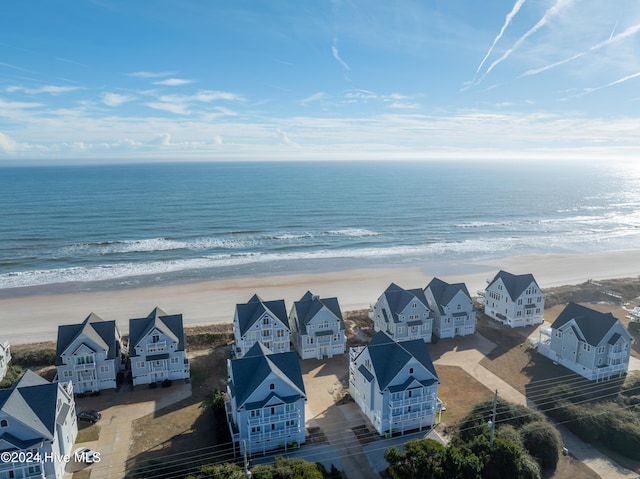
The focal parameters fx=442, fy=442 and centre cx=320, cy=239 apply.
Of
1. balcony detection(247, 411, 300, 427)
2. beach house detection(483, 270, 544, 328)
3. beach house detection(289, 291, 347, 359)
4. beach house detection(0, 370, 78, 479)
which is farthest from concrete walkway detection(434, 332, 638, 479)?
beach house detection(0, 370, 78, 479)

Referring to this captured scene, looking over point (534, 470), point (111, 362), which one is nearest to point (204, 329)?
point (111, 362)

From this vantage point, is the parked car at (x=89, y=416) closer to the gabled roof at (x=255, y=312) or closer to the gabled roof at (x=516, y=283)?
the gabled roof at (x=255, y=312)

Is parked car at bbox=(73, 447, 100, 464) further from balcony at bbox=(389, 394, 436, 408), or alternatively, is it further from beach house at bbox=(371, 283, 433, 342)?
beach house at bbox=(371, 283, 433, 342)

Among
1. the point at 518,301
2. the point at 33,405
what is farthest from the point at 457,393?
the point at 33,405

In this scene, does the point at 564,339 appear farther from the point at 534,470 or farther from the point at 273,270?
the point at 273,270

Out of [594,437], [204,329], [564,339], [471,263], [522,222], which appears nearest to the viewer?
[594,437]

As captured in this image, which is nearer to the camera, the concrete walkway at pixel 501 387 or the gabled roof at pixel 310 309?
the concrete walkway at pixel 501 387

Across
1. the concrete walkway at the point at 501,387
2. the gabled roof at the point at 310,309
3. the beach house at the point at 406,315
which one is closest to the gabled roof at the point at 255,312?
the gabled roof at the point at 310,309
